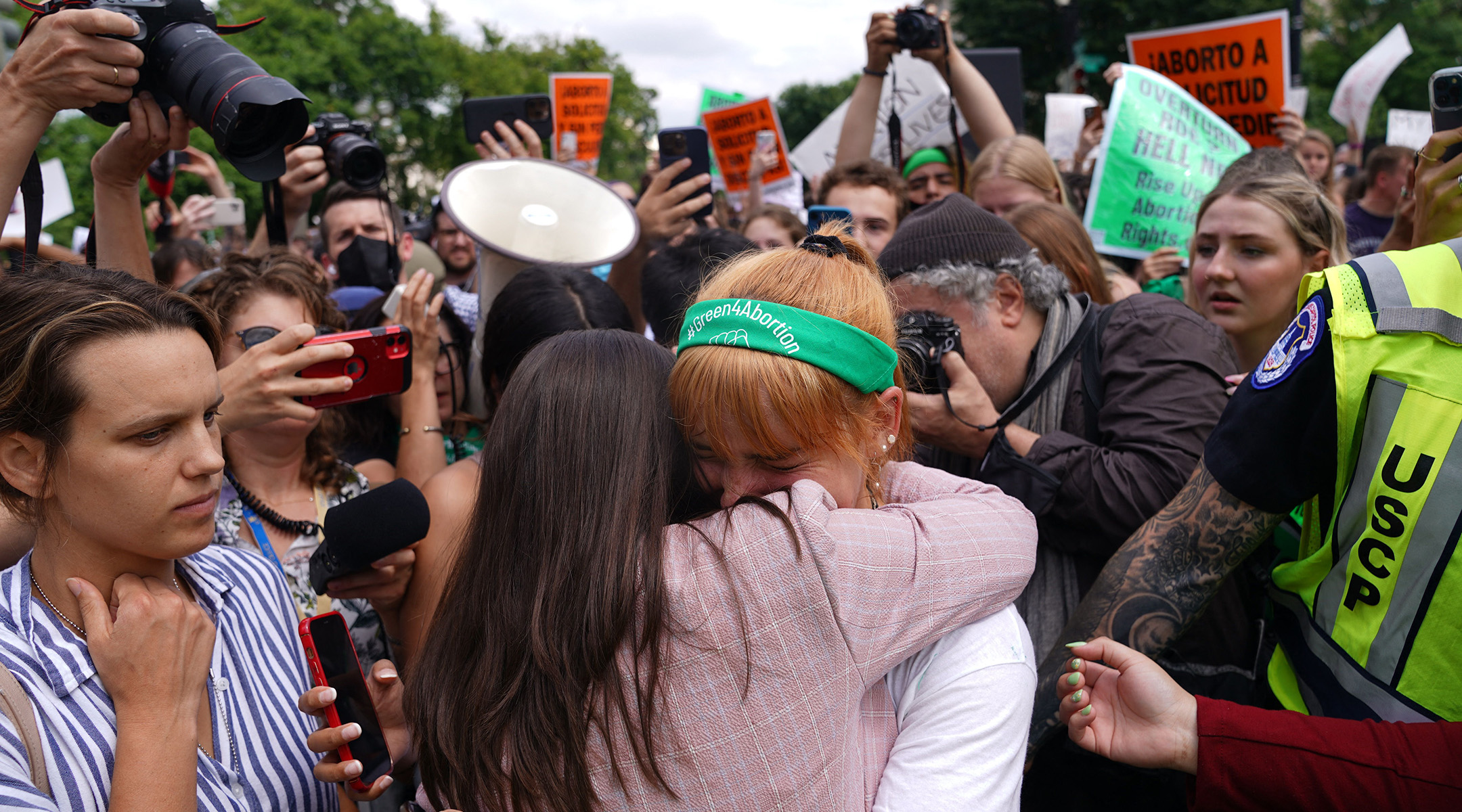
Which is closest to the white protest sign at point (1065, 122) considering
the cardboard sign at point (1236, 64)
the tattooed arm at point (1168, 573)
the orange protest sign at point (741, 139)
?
the cardboard sign at point (1236, 64)

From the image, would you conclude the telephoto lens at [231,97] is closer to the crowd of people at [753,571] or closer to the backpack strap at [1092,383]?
the crowd of people at [753,571]

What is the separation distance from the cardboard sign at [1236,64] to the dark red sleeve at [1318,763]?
4281mm

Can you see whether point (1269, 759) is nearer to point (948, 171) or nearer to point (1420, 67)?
point (948, 171)

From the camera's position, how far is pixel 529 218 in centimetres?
355

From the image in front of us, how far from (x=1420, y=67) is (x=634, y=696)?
4007cm

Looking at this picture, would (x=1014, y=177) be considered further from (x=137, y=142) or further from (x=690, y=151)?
(x=137, y=142)

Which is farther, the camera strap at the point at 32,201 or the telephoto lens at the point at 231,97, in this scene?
the camera strap at the point at 32,201

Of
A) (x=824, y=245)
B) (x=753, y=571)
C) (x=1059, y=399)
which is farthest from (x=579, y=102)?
(x=753, y=571)

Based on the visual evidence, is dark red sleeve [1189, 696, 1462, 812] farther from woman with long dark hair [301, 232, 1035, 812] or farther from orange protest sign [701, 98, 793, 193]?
orange protest sign [701, 98, 793, 193]

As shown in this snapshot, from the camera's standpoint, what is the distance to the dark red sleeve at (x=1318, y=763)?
1.47 m

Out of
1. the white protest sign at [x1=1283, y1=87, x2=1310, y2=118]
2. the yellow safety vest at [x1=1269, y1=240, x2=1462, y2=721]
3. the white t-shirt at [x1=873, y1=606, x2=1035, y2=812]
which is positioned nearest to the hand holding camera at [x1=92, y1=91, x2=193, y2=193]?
the white t-shirt at [x1=873, y1=606, x2=1035, y2=812]

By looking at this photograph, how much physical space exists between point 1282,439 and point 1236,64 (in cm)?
417

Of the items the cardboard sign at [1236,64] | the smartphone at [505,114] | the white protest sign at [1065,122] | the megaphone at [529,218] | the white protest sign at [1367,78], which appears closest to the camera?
the megaphone at [529,218]

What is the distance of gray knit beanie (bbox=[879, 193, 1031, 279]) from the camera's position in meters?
2.68
